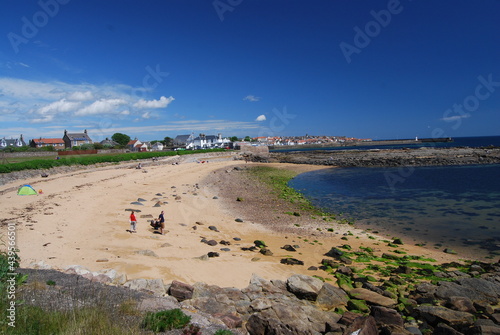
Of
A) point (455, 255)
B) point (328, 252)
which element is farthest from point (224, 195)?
point (455, 255)

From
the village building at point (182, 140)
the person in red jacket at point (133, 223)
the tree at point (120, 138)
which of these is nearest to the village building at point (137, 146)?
the village building at point (182, 140)

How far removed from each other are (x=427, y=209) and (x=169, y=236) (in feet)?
65.9

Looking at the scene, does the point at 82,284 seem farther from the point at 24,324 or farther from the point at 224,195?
the point at 224,195

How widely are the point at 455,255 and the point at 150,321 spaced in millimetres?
14278

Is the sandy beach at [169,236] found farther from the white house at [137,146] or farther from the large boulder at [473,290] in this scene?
the white house at [137,146]

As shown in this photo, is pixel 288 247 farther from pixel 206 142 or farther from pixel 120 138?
pixel 120 138

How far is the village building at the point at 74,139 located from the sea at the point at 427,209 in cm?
10338

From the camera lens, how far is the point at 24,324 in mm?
4527

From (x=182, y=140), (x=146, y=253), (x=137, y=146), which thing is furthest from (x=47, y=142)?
(x=146, y=253)

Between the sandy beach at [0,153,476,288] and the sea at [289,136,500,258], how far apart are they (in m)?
2.29

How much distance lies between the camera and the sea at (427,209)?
51.5ft

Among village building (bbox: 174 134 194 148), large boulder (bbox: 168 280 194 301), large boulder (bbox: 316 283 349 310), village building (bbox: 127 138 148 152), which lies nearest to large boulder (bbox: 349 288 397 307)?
large boulder (bbox: 316 283 349 310)

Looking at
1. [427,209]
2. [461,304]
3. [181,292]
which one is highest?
[181,292]

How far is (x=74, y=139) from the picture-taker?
107438mm
